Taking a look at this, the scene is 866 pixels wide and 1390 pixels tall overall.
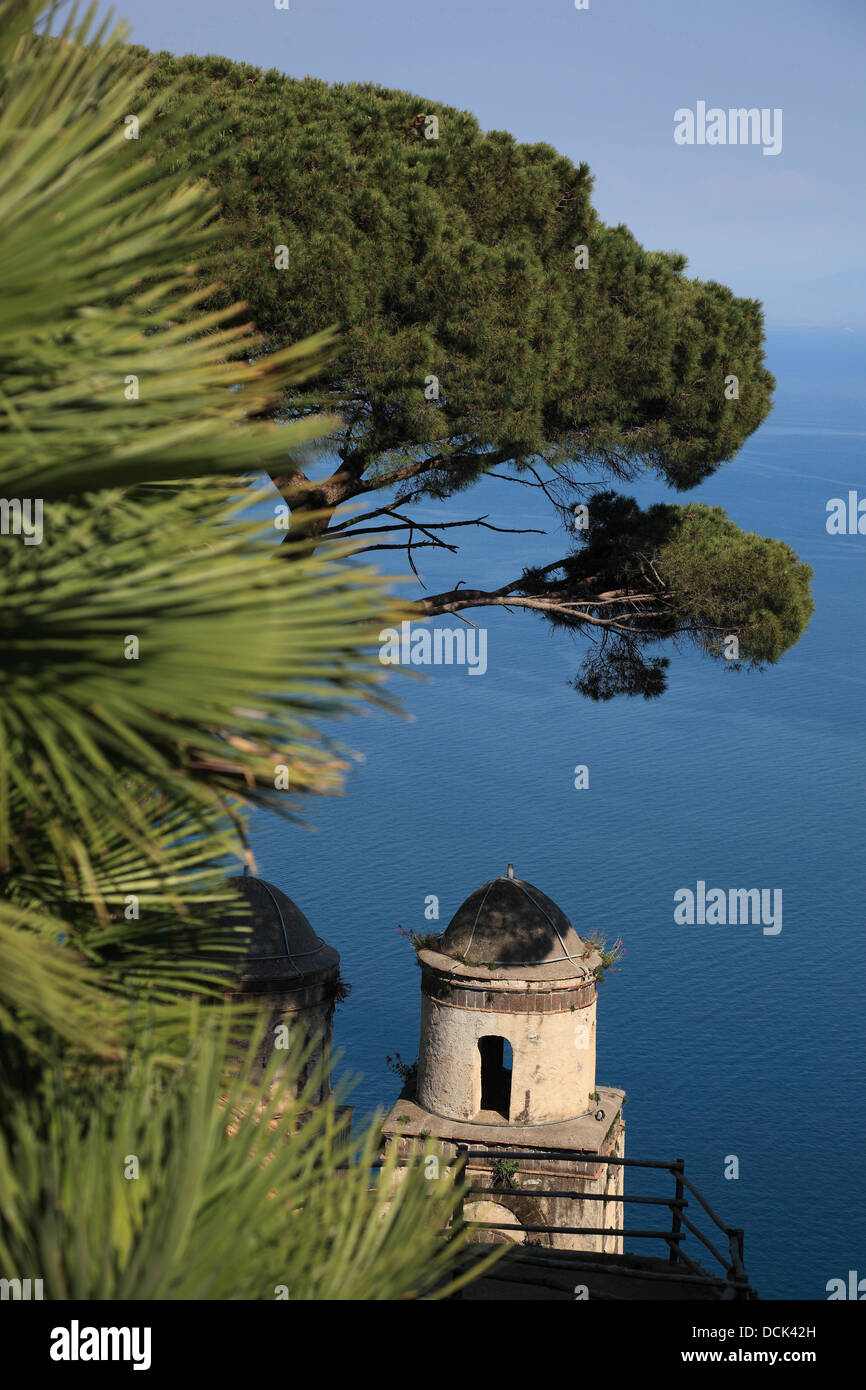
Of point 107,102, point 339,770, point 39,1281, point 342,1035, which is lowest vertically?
point 342,1035

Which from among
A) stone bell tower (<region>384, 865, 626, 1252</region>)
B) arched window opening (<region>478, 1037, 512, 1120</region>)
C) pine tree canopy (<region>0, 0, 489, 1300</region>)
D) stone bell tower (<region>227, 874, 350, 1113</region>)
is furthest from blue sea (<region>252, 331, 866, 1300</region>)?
pine tree canopy (<region>0, 0, 489, 1300</region>)

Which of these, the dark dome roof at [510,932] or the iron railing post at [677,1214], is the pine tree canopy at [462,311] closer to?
the dark dome roof at [510,932]

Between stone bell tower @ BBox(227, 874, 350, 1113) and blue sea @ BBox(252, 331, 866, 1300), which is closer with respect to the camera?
stone bell tower @ BBox(227, 874, 350, 1113)

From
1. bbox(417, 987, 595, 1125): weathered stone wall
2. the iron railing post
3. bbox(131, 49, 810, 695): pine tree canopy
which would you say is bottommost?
the iron railing post

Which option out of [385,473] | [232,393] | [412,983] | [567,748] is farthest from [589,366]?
[567,748]

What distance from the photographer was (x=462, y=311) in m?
10.1

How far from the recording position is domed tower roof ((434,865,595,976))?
12.5m

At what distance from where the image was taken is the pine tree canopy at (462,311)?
374 inches

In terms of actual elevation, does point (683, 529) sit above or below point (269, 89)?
below

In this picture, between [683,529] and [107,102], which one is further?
[683,529]

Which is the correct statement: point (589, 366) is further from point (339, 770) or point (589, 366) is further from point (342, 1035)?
point (342, 1035)

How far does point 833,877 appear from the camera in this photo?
171 feet

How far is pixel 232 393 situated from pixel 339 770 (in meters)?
0.74

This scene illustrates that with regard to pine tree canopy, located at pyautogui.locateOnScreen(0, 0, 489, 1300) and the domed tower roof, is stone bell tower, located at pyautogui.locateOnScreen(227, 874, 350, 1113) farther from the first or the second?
pine tree canopy, located at pyautogui.locateOnScreen(0, 0, 489, 1300)
